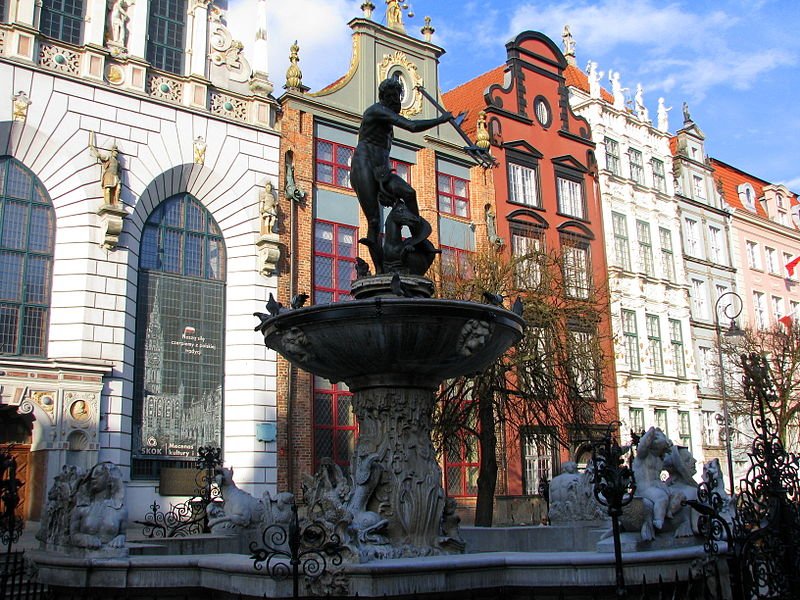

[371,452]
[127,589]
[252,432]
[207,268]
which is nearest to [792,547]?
[371,452]

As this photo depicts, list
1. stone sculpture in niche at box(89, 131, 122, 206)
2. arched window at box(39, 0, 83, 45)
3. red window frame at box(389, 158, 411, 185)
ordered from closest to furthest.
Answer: stone sculpture in niche at box(89, 131, 122, 206) < arched window at box(39, 0, 83, 45) < red window frame at box(389, 158, 411, 185)

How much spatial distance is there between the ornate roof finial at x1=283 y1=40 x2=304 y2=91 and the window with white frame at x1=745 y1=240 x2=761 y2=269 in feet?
88.5

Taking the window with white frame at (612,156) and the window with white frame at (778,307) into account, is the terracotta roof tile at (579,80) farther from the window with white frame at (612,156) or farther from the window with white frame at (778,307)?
the window with white frame at (778,307)

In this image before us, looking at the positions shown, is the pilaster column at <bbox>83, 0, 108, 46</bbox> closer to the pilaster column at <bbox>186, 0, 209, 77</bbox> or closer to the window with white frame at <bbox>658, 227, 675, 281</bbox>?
the pilaster column at <bbox>186, 0, 209, 77</bbox>

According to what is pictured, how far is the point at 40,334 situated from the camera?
65.3 feet

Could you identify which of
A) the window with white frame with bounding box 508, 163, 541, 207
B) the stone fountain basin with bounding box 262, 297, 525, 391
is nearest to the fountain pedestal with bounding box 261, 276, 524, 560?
the stone fountain basin with bounding box 262, 297, 525, 391

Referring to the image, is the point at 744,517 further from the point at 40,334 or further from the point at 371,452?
the point at 40,334

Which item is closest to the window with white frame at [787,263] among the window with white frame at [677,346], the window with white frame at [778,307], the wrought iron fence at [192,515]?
the window with white frame at [778,307]

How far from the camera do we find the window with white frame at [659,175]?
38.2 metres

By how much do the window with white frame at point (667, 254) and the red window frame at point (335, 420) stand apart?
60.5 ft

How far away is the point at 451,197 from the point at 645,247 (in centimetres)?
1123

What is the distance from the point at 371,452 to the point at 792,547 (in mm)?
4402

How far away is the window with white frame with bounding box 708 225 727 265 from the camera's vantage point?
40.3 m

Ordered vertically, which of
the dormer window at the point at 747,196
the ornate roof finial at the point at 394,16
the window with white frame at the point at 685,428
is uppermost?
the ornate roof finial at the point at 394,16
